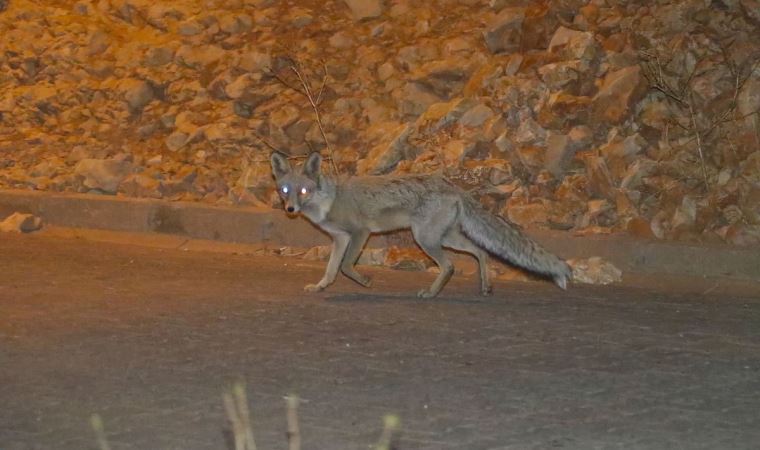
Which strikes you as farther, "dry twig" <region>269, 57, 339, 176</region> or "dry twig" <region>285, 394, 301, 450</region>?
"dry twig" <region>269, 57, 339, 176</region>

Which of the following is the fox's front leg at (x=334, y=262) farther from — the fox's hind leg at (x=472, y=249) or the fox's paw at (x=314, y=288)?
the fox's hind leg at (x=472, y=249)

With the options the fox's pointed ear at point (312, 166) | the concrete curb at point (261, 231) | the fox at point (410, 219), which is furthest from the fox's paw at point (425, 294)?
the concrete curb at point (261, 231)

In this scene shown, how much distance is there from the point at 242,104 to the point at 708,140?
17.6 ft

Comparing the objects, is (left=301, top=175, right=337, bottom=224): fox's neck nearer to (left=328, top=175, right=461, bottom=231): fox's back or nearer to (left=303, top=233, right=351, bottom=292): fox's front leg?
(left=328, top=175, right=461, bottom=231): fox's back

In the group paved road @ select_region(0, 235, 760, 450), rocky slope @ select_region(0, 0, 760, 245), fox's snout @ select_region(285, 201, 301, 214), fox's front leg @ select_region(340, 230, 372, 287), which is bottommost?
paved road @ select_region(0, 235, 760, 450)

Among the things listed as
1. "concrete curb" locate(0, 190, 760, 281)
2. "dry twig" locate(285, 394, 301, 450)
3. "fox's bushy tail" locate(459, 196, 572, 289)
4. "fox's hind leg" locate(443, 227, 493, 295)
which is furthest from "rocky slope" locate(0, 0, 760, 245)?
"dry twig" locate(285, 394, 301, 450)

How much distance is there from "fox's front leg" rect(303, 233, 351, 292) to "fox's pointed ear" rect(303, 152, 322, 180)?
50 centimetres

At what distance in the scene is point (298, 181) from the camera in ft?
31.6

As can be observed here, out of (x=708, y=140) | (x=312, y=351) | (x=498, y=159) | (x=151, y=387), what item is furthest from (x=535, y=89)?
(x=151, y=387)

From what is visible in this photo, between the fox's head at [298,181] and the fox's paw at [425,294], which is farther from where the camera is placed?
the fox's head at [298,181]

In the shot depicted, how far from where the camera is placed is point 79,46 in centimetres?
1595

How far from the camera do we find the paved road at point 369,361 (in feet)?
18.0

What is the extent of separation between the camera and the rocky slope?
11.7 m

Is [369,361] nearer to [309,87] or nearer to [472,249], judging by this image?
[472,249]
